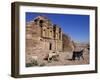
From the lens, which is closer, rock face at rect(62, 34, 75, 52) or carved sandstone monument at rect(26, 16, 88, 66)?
carved sandstone monument at rect(26, 16, 88, 66)

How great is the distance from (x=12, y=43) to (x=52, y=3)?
484mm

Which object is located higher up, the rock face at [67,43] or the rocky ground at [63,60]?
the rock face at [67,43]

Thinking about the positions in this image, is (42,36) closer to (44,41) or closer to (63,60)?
(44,41)

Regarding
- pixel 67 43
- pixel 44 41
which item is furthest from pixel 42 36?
pixel 67 43

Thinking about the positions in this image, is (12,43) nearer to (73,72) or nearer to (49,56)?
(49,56)

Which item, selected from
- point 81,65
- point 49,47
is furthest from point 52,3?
point 81,65

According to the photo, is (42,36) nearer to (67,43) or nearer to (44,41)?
(44,41)

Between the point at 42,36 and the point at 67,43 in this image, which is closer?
the point at 42,36

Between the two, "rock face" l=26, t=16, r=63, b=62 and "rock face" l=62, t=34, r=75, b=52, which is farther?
"rock face" l=62, t=34, r=75, b=52

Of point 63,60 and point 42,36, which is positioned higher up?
point 42,36

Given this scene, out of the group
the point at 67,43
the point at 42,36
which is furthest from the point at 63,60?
the point at 42,36

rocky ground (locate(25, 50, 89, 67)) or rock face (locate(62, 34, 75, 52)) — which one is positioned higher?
rock face (locate(62, 34, 75, 52))

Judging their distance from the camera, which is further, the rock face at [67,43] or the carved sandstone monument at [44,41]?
the rock face at [67,43]

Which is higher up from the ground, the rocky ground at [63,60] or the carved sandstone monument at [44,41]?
the carved sandstone monument at [44,41]
